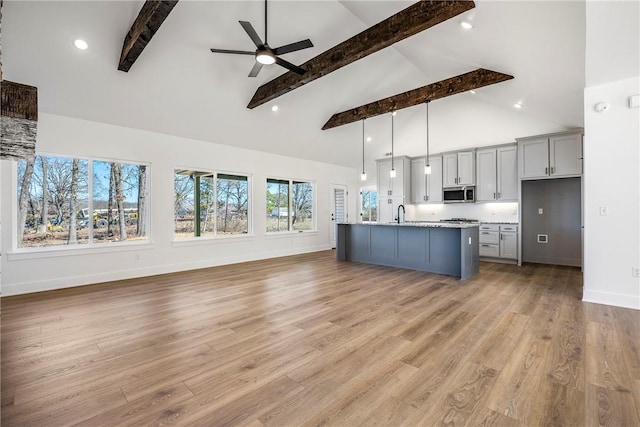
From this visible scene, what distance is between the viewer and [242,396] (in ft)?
6.21

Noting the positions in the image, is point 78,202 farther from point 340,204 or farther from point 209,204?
point 340,204

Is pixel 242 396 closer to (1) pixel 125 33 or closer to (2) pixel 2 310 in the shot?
(2) pixel 2 310

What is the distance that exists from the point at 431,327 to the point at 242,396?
194 cm

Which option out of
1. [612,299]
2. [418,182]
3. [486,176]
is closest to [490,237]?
[486,176]

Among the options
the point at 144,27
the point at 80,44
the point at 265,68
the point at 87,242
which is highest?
the point at 265,68

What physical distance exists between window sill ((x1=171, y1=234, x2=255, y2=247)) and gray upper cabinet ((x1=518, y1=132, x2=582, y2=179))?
6.20 meters

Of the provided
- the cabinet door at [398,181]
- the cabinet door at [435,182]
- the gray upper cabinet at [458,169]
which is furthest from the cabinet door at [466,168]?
the cabinet door at [398,181]

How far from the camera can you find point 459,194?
7.08 metres

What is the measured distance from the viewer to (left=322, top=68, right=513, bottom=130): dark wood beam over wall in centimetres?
466

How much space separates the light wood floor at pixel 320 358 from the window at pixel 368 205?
559 centimetres

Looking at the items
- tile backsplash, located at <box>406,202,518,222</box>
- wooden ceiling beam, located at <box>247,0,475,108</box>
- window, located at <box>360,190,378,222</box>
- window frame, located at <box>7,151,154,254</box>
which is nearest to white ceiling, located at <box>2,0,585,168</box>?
wooden ceiling beam, located at <box>247,0,475,108</box>

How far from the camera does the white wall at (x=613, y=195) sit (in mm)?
3438

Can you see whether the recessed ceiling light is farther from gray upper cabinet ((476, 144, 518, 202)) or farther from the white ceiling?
gray upper cabinet ((476, 144, 518, 202))

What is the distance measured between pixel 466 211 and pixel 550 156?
81.4 inches
